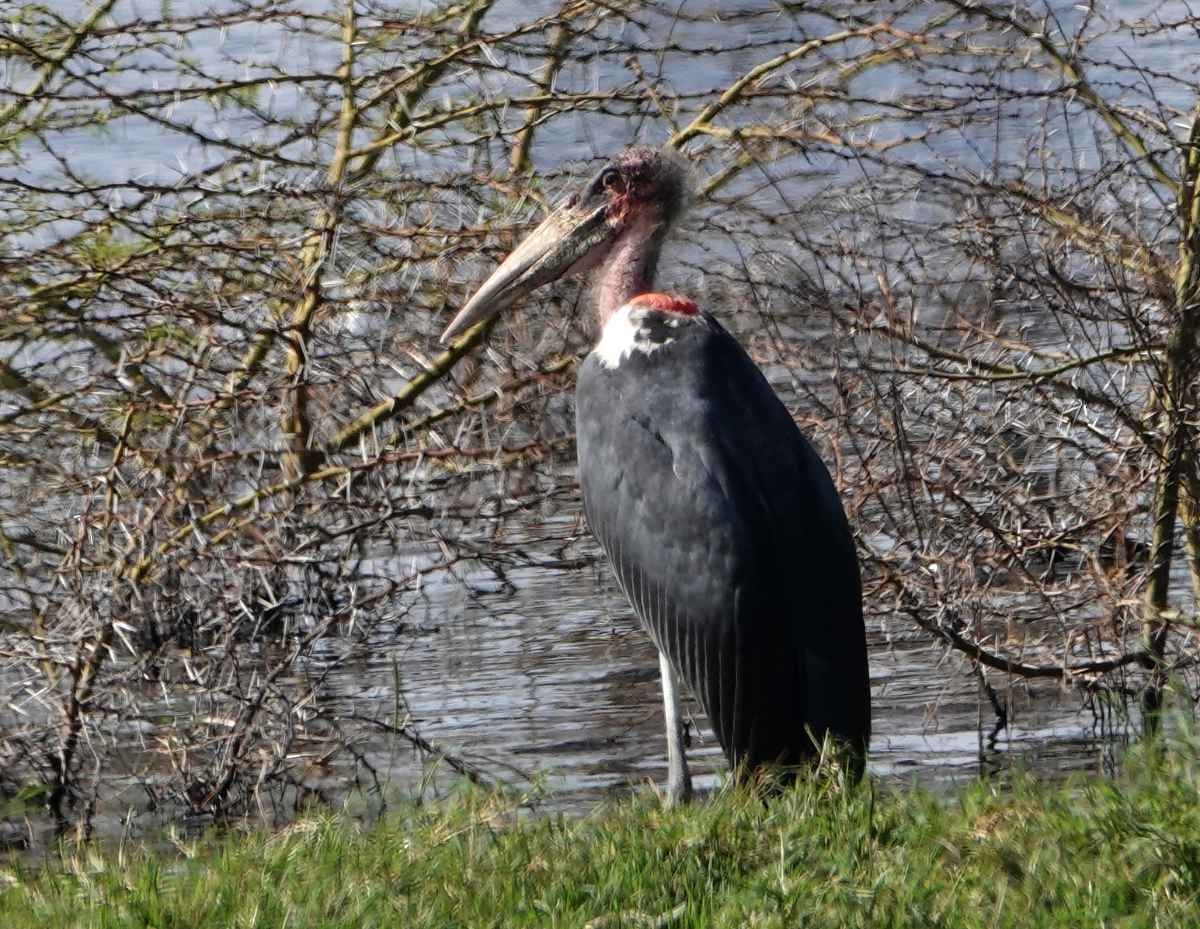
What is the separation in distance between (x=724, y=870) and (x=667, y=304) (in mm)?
2094

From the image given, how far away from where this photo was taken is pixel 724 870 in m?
3.57

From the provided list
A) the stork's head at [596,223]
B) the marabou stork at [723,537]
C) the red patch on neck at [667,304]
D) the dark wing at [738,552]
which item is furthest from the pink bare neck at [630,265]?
the dark wing at [738,552]

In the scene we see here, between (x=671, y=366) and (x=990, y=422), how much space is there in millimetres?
1246

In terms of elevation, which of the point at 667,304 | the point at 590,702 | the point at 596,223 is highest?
the point at 596,223

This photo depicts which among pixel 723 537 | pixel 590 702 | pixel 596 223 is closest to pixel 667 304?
pixel 596 223

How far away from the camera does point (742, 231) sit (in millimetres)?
6336

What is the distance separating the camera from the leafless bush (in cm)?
575

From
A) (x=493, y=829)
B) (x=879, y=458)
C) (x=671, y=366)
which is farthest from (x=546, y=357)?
(x=493, y=829)

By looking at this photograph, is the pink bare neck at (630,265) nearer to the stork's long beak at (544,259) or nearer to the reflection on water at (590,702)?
the stork's long beak at (544,259)

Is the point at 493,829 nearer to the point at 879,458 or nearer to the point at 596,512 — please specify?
the point at 596,512

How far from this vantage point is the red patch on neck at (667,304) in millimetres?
5277

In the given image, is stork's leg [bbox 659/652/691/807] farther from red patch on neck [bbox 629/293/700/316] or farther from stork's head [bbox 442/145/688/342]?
stork's head [bbox 442/145/688/342]

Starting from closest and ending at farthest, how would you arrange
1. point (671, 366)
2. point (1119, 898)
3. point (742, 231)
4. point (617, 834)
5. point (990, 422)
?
point (1119, 898)
point (617, 834)
point (671, 366)
point (990, 422)
point (742, 231)

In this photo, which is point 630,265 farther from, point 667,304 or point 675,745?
point 675,745
